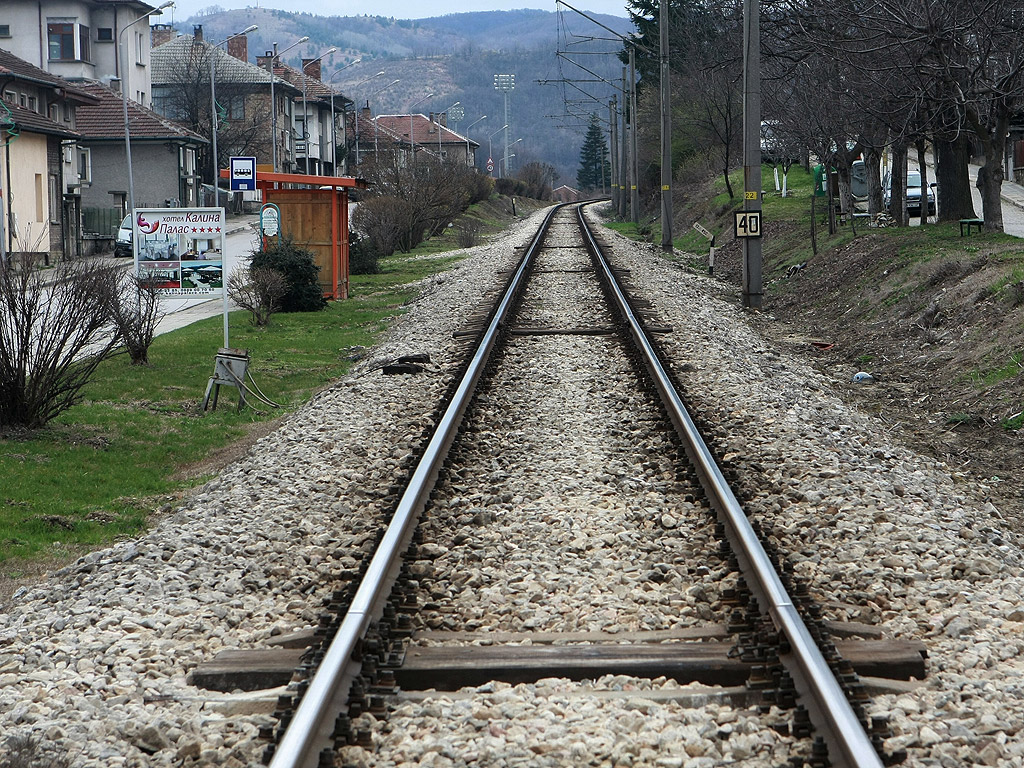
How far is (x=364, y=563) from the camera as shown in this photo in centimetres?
668

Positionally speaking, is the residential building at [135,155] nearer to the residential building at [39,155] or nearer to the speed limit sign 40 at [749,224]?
the residential building at [39,155]

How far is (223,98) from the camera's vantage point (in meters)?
94.8

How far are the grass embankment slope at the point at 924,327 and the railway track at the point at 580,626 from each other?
2851 mm

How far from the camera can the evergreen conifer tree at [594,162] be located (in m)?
147

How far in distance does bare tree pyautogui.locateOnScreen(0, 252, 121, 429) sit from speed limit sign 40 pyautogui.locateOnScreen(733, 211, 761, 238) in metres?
12.5

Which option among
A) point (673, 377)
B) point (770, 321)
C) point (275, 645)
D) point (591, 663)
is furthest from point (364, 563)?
point (770, 321)

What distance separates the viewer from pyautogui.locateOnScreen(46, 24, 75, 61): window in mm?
72188

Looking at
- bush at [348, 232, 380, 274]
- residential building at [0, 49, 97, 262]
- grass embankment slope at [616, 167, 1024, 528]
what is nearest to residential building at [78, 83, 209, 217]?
residential building at [0, 49, 97, 262]

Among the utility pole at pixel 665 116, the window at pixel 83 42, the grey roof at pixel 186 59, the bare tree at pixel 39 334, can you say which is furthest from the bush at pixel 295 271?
the grey roof at pixel 186 59

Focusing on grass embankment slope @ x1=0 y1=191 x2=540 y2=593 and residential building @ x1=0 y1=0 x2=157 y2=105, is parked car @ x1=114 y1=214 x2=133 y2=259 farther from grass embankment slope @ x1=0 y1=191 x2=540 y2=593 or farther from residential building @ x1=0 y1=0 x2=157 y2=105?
grass embankment slope @ x1=0 y1=191 x2=540 y2=593

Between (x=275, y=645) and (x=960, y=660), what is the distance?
3158 millimetres

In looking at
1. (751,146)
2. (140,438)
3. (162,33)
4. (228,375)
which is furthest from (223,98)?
(140,438)

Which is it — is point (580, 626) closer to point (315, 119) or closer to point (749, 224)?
point (749, 224)

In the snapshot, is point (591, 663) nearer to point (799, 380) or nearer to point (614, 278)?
point (799, 380)
